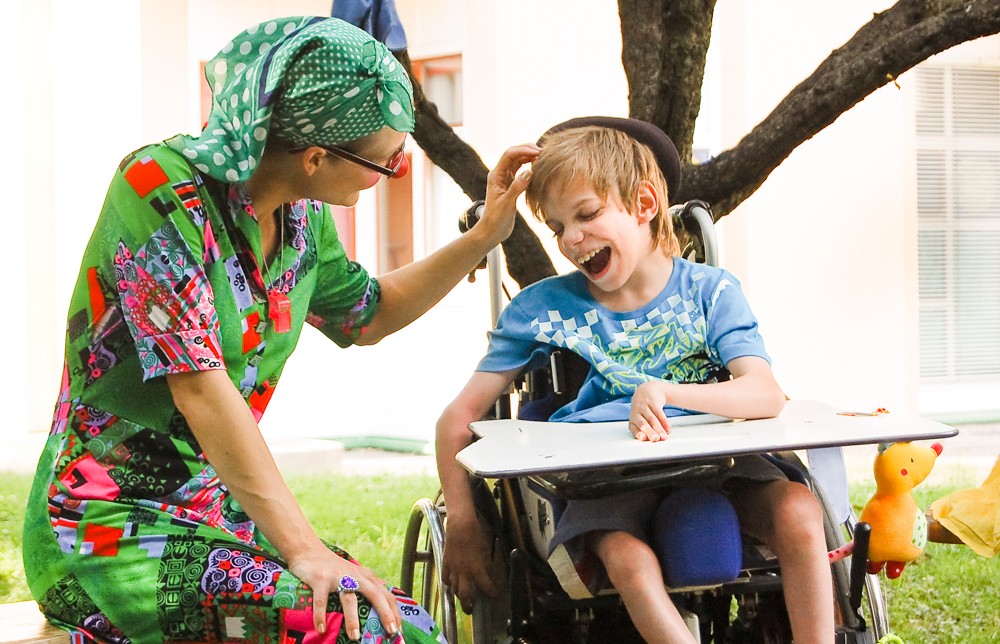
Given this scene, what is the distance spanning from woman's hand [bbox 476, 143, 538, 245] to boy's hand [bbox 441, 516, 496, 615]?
25.1 inches

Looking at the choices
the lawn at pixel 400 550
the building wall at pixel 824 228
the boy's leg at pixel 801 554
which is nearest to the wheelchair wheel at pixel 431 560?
the boy's leg at pixel 801 554

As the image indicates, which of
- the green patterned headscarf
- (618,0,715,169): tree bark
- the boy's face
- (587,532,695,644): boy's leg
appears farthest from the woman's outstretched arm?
(618,0,715,169): tree bark

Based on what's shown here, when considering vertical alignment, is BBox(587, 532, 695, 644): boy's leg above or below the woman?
below

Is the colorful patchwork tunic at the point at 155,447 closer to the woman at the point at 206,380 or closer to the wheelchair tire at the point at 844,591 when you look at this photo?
the woman at the point at 206,380

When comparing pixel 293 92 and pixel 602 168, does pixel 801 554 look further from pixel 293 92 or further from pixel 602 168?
pixel 293 92

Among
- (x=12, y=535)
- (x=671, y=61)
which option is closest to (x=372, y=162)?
(x=671, y=61)

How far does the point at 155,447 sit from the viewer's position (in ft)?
5.70

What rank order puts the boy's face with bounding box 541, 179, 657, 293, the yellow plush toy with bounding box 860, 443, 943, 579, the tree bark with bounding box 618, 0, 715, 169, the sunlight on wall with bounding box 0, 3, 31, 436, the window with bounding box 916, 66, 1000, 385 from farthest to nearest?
1. the window with bounding box 916, 66, 1000, 385
2. the sunlight on wall with bounding box 0, 3, 31, 436
3. the tree bark with bounding box 618, 0, 715, 169
4. the boy's face with bounding box 541, 179, 657, 293
5. the yellow plush toy with bounding box 860, 443, 943, 579

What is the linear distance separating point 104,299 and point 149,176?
22cm

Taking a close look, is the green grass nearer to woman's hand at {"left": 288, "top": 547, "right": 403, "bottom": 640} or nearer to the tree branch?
woman's hand at {"left": 288, "top": 547, "right": 403, "bottom": 640}

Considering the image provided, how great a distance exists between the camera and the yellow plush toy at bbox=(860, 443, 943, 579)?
2072 mm

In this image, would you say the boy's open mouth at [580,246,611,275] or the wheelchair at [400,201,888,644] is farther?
the boy's open mouth at [580,246,611,275]

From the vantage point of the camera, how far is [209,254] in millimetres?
1722

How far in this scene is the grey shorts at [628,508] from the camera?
1.88 m
